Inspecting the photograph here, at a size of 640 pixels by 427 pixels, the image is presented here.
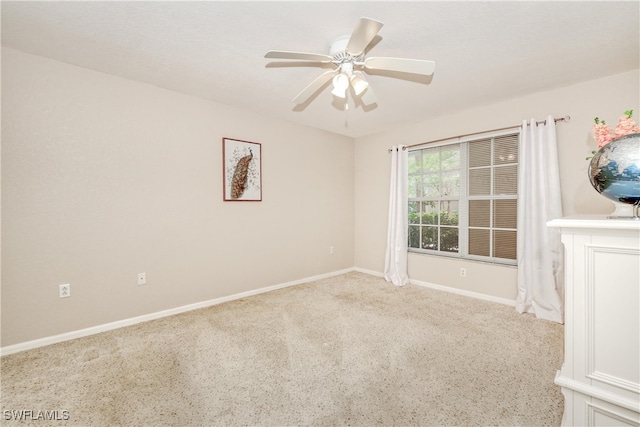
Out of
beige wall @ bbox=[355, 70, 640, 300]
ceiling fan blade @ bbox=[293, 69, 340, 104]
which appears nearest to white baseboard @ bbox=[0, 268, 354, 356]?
beige wall @ bbox=[355, 70, 640, 300]

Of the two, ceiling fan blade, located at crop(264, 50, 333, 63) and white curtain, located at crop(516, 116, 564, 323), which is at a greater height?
ceiling fan blade, located at crop(264, 50, 333, 63)

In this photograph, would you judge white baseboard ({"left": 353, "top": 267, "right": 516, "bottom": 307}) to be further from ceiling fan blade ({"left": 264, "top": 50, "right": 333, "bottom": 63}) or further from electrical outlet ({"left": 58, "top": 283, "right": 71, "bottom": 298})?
electrical outlet ({"left": 58, "top": 283, "right": 71, "bottom": 298})

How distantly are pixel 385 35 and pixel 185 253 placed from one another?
114 inches

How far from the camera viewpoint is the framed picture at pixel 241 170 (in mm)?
3445

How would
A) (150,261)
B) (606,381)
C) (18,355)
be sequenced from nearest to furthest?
(606,381)
(18,355)
(150,261)

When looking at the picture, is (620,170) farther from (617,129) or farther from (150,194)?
(150,194)

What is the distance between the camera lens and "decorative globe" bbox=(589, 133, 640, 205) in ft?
3.76

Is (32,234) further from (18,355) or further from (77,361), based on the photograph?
(77,361)

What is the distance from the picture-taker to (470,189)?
369cm

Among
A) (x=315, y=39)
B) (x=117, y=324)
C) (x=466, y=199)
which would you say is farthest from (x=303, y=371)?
(x=466, y=199)

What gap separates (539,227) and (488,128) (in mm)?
1326

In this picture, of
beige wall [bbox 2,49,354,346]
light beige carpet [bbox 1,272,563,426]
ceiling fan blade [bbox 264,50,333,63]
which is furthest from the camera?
beige wall [bbox 2,49,354,346]

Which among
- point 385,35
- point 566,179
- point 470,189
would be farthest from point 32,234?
point 566,179

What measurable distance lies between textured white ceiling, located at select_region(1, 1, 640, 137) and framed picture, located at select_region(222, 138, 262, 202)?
2.29ft
